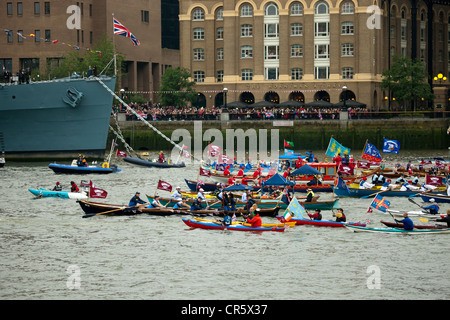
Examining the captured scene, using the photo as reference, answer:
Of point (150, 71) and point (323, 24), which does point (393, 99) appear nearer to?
point (323, 24)

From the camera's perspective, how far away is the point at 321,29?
11312cm

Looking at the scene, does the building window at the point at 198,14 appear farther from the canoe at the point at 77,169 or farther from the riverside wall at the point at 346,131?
the canoe at the point at 77,169

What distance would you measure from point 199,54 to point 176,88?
769cm

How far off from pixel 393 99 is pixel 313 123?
950 inches

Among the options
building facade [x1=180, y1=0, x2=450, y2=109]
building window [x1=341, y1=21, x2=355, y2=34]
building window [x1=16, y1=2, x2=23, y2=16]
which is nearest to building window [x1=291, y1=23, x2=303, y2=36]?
building facade [x1=180, y1=0, x2=450, y2=109]

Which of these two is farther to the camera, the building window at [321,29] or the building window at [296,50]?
the building window at [296,50]

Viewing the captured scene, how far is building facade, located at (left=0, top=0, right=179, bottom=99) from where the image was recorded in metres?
119

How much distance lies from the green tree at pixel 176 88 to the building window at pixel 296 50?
13974mm

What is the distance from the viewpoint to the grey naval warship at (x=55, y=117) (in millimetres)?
82312

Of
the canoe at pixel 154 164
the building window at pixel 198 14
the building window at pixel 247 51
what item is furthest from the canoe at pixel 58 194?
the building window at pixel 198 14

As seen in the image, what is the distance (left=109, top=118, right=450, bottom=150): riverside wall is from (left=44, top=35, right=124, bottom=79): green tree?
1492cm

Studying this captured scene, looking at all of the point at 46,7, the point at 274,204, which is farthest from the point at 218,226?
the point at 46,7

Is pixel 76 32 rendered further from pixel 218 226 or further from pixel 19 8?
pixel 218 226

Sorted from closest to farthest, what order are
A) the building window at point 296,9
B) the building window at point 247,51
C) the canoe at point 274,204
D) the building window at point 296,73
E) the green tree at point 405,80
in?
the canoe at point 274,204 → the green tree at point 405,80 → the building window at point 296,9 → the building window at point 296,73 → the building window at point 247,51
